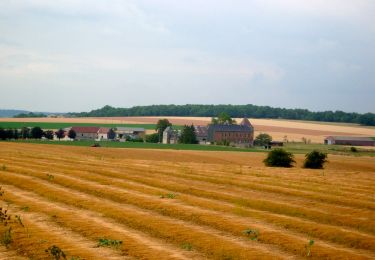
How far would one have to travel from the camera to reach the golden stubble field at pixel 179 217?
2062 centimetres

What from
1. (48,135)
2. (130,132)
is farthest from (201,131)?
(48,135)

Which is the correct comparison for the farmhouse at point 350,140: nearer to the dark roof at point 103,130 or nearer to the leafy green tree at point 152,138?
the leafy green tree at point 152,138

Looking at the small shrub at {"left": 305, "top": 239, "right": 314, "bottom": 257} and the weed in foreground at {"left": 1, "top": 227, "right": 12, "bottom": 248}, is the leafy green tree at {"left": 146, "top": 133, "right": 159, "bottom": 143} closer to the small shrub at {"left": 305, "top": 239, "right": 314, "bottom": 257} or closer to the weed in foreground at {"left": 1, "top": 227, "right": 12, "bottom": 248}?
the weed in foreground at {"left": 1, "top": 227, "right": 12, "bottom": 248}

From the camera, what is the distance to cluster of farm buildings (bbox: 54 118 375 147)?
156750 mm

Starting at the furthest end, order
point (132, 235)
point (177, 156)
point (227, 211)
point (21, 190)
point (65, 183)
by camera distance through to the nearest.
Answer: point (177, 156)
point (65, 183)
point (21, 190)
point (227, 211)
point (132, 235)

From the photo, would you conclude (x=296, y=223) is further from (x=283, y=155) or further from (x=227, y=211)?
(x=283, y=155)

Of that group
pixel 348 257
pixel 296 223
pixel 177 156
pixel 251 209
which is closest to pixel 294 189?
pixel 251 209

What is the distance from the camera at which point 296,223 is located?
84.6 ft

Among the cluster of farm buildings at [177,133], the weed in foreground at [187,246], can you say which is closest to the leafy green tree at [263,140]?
the cluster of farm buildings at [177,133]

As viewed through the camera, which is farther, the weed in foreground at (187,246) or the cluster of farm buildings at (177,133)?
the cluster of farm buildings at (177,133)

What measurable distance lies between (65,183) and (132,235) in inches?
566

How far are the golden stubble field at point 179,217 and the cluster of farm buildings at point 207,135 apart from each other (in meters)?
112

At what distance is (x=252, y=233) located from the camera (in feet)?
76.3

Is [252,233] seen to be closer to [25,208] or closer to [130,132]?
[25,208]
